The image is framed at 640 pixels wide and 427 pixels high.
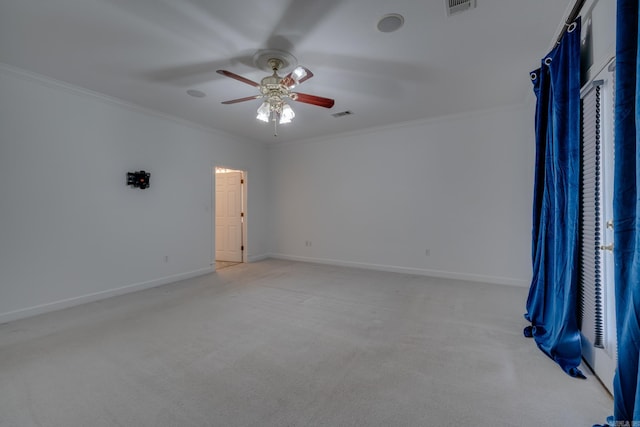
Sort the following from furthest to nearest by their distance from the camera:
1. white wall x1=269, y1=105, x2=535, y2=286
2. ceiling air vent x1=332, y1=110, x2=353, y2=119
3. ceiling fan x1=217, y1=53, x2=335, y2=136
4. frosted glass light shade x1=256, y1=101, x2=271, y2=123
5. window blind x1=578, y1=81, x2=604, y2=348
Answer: ceiling air vent x1=332, y1=110, x2=353, y2=119, white wall x1=269, y1=105, x2=535, y2=286, frosted glass light shade x1=256, y1=101, x2=271, y2=123, ceiling fan x1=217, y1=53, x2=335, y2=136, window blind x1=578, y1=81, x2=604, y2=348

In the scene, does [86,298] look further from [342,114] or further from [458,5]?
[458,5]

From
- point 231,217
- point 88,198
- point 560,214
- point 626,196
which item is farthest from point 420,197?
point 88,198

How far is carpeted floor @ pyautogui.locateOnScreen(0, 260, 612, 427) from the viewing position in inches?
69.1

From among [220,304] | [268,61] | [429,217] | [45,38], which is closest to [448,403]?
[220,304]

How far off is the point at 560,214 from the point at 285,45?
114 inches

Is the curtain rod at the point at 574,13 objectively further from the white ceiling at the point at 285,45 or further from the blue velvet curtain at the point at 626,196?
the blue velvet curtain at the point at 626,196

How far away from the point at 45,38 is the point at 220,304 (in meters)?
3.31

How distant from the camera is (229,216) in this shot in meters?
6.73

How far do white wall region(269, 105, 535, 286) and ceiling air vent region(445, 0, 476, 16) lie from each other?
9.54ft

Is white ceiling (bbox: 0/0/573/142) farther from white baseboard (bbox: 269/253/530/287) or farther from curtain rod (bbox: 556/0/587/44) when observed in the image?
white baseboard (bbox: 269/253/530/287)

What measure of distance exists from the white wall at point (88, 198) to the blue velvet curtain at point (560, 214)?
5.21 m

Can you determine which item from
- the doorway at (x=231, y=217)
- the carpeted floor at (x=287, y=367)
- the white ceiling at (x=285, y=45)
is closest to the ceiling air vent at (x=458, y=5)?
the white ceiling at (x=285, y=45)

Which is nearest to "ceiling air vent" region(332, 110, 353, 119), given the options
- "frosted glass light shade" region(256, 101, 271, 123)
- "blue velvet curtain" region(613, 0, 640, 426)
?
"frosted glass light shade" region(256, 101, 271, 123)

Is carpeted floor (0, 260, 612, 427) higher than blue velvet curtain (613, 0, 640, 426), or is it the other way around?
blue velvet curtain (613, 0, 640, 426)
